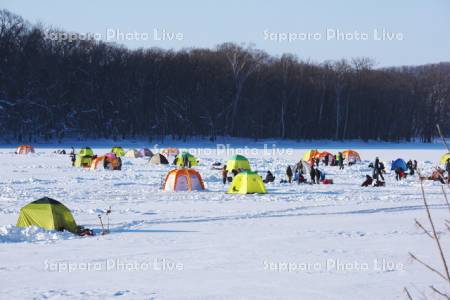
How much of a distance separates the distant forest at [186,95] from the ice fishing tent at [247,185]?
142ft

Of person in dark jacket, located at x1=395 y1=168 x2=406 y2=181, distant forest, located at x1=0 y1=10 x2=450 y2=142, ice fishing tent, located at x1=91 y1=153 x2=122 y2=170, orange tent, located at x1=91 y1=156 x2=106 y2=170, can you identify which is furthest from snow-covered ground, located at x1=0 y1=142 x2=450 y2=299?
distant forest, located at x1=0 y1=10 x2=450 y2=142

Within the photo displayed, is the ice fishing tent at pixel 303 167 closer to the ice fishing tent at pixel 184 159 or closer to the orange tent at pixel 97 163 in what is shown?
the ice fishing tent at pixel 184 159

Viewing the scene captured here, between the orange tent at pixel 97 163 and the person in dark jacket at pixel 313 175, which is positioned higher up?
the orange tent at pixel 97 163

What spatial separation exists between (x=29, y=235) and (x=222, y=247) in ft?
12.3

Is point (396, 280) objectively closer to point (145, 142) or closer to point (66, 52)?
point (145, 142)

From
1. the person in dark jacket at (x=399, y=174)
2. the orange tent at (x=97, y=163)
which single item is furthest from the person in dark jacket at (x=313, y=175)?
the orange tent at (x=97, y=163)

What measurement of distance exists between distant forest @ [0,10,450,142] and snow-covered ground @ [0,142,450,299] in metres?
43.7

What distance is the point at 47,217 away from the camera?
13062 mm

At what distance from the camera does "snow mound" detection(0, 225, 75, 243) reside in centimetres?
1201

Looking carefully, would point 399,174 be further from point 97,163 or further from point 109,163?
point 97,163

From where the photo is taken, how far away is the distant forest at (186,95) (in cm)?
6375

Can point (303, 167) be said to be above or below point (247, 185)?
above

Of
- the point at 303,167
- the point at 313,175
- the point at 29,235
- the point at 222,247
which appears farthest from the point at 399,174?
the point at 29,235

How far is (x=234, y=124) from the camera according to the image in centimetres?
7188
